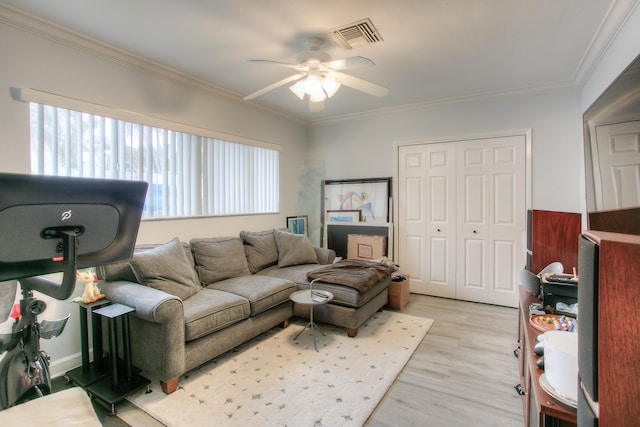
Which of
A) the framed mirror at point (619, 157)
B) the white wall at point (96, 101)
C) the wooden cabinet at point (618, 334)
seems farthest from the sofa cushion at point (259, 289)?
the wooden cabinet at point (618, 334)

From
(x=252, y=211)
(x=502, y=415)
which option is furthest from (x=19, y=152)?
(x=502, y=415)

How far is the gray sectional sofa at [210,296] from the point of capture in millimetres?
2092

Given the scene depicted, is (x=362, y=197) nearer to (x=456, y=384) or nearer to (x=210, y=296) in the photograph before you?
(x=210, y=296)

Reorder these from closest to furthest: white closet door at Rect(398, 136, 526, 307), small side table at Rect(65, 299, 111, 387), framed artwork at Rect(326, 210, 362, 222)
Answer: small side table at Rect(65, 299, 111, 387), white closet door at Rect(398, 136, 526, 307), framed artwork at Rect(326, 210, 362, 222)

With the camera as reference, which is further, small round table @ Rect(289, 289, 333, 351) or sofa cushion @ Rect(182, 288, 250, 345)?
small round table @ Rect(289, 289, 333, 351)

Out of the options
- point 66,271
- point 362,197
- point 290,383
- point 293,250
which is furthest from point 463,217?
point 66,271

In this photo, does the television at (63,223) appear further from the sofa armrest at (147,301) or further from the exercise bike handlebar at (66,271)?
the sofa armrest at (147,301)

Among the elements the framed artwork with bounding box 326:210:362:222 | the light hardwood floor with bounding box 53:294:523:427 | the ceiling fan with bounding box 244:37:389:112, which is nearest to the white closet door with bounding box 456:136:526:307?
the light hardwood floor with bounding box 53:294:523:427

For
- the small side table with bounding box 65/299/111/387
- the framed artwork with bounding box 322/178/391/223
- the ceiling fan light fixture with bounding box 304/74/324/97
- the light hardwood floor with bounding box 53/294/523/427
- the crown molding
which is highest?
the crown molding

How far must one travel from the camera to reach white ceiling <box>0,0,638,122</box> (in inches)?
82.0

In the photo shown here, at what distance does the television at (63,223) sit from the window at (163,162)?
1.76 metres

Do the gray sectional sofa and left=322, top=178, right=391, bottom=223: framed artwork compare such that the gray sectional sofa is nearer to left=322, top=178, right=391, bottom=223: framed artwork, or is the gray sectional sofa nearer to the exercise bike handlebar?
the exercise bike handlebar

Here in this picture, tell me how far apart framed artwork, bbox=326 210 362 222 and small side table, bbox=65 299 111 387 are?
318 cm

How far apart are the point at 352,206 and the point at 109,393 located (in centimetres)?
351
